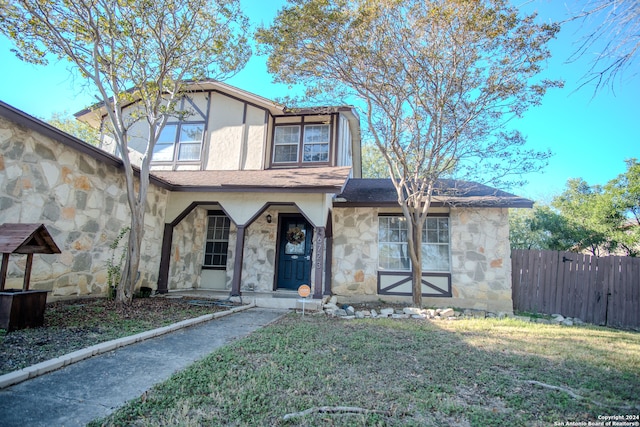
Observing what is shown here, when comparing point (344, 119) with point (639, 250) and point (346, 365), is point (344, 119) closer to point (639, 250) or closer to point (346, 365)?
point (346, 365)

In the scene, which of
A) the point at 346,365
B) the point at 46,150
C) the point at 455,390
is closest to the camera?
the point at 455,390

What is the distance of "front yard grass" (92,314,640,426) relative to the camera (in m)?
2.33

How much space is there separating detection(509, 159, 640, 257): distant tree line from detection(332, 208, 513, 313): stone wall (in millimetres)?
5014

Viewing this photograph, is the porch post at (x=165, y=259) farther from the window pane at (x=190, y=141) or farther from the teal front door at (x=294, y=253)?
the teal front door at (x=294, y=253)

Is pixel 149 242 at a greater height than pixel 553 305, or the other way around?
pixel 149 242

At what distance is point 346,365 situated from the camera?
3441mm

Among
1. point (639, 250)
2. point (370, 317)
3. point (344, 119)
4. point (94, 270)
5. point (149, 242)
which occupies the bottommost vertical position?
point (370, 317)

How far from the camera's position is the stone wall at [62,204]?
4797mm

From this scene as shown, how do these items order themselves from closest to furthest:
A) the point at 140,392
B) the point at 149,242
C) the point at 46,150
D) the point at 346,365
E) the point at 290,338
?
the point at 140,392, the point at 346,365, the point at 290,338, the point at 46,150, the point at 149,242

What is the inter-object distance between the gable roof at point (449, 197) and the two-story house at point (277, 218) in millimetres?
38

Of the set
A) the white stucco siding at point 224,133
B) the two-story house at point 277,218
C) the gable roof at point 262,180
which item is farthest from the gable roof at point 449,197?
the white stucco siding at point 224,133

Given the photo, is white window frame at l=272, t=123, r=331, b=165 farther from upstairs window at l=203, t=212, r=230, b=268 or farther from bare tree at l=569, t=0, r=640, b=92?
bare tree at l=569, t=0, r=640, b=92

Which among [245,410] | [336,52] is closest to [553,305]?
[336,52]

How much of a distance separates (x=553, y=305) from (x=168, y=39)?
1077cm
